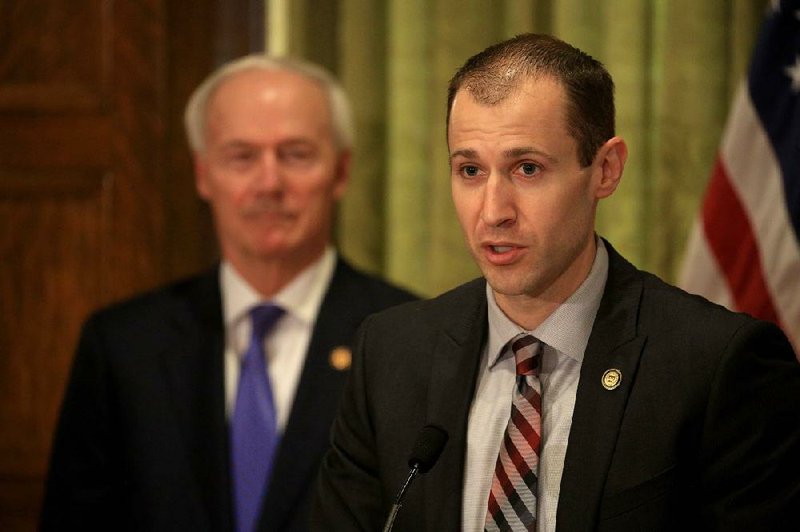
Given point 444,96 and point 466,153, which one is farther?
point 444,96

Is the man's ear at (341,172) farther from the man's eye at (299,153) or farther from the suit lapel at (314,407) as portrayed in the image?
the suit lapel at (314,407)

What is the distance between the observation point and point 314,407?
281cm

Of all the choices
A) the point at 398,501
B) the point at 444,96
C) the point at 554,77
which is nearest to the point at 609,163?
the point at 554,77

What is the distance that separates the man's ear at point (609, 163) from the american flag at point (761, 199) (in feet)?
4.40

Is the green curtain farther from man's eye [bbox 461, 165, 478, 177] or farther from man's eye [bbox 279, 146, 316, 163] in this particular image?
man's eye [bbox 461, 165, 478, 177]

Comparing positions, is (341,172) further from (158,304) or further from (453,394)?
(453,394)

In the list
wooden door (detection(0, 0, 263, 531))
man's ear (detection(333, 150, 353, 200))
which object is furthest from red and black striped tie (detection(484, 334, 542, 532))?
wooden door (detection(0, 0, 263, 531))

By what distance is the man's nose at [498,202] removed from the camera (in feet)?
5.26

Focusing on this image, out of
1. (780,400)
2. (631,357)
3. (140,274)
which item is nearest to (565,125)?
(631,357)

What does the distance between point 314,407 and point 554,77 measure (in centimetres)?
139

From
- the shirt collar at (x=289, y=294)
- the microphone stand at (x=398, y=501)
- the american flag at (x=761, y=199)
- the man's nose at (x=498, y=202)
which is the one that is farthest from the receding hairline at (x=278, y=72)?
the microphone stand at (x=398, y=501)

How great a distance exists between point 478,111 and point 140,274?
2127 mm

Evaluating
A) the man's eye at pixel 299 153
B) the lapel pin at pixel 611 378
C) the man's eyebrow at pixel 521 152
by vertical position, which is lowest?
the lapel pin at pixel 611 378

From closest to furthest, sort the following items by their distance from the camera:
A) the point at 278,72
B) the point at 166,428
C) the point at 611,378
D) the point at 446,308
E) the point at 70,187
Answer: the point at 611,378
the point at 446,308
the point at 166,428
the point at 278,72
the point at 70,187
